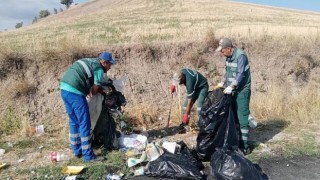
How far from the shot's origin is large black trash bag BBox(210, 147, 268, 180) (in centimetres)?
523

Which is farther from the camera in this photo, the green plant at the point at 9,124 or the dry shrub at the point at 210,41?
the dry shrub at the point at 210,41

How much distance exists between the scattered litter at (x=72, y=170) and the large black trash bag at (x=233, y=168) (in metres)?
1.88

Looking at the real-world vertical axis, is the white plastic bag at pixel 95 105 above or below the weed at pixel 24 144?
above

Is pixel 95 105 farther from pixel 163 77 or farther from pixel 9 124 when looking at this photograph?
pixel 163 77

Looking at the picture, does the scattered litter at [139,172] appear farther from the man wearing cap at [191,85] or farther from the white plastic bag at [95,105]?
the man wearing cap at [191,85]

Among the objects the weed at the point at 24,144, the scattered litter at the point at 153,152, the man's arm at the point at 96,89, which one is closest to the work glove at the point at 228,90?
the scattered litter at the point at 153,152

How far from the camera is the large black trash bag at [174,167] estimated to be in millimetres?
5441

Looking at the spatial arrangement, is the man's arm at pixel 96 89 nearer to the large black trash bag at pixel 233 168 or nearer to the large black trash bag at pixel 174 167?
the large black trash bag at pixel 174 167

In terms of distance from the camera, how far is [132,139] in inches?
263

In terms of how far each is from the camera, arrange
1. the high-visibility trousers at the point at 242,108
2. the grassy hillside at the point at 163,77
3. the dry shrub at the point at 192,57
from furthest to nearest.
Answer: the dry shrub at the point at 192,57
the grassy hillside at the point at 163,77
the high-visibility trousers at the point at 242,108

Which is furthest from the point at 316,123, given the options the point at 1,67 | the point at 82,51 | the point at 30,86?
the point at 1,67

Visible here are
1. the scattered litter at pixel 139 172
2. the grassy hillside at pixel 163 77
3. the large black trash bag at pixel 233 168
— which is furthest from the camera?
the grassy hillside at pixel 163 77

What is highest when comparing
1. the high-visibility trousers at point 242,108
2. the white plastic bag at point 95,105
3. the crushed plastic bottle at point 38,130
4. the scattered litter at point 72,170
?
the white plastic bag at point 95,105

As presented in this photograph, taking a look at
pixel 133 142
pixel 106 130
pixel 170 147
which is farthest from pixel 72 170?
pixel 170 147
